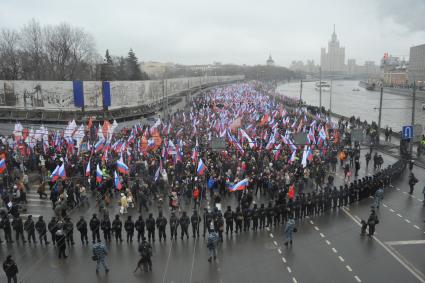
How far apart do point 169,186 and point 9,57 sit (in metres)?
60.3

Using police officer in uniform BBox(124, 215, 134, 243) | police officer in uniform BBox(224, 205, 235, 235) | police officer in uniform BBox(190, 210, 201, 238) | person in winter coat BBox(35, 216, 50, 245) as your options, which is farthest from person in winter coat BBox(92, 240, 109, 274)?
police officer in uniform BBox(224, 205, 235, 235)

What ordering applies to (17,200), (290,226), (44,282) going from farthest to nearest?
1. (17,200)
2. (290,226)
3. (44,282)

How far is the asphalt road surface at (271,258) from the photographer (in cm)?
1184

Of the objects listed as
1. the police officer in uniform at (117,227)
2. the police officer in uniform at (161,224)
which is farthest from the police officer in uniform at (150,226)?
the police officer in uniform at (117,227)

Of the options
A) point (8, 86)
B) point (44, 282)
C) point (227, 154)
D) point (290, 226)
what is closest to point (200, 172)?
point (227, 154)

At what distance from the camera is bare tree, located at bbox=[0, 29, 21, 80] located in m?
65.7

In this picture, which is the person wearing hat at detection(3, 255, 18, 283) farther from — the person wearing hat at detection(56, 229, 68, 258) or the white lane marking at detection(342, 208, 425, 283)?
the white lane marking at detection(342, 208, 425, 283)

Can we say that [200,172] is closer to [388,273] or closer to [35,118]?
[388,273]

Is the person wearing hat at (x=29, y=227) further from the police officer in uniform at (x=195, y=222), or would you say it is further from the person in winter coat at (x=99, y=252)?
the police officer in uniform at (x=195, y=222)

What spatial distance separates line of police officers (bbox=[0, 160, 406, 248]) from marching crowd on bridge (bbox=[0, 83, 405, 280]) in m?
0.04

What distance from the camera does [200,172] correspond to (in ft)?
62.9

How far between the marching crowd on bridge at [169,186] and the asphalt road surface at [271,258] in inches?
20.3

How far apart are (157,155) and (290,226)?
460 inches

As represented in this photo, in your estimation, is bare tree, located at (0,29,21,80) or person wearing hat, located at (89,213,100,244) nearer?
person wearing hat, located at (89,213,100,244)
